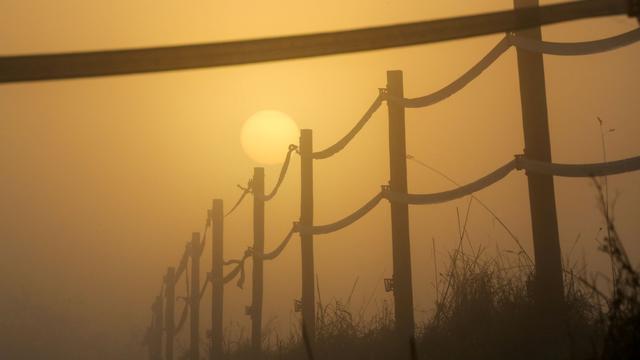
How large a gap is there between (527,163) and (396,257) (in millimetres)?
1606

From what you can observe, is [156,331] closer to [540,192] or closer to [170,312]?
[170,312]

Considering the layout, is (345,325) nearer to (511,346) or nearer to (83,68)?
(511,346)

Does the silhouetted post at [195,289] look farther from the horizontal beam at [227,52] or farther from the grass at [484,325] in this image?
the horizontal beam at [227,52]

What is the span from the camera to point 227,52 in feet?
6.91

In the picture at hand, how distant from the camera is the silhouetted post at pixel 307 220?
7.84 metres

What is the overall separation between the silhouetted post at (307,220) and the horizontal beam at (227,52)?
18.1 ft

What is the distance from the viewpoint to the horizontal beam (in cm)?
209

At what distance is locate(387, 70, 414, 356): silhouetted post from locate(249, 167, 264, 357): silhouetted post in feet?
11.7

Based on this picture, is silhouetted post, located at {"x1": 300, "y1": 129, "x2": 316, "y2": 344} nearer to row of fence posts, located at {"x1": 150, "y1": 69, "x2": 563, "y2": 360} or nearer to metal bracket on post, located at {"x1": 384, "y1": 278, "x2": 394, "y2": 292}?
row of fence posts, located at {"x1": 150, "y1": 69, "x2": 563, "y2": 360}

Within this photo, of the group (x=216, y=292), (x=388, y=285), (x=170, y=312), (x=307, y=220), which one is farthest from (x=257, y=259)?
(x=170, y=312)

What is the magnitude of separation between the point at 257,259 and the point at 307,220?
200 centimetres

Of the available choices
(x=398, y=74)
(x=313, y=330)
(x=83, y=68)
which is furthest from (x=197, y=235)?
(x=83, y=68)

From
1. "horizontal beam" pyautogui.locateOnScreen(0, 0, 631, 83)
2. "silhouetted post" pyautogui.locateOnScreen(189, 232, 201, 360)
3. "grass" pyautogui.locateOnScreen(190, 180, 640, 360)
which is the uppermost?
"silhouetted post" pyautogui.locateOnScreen(189, 232, 201, 360)

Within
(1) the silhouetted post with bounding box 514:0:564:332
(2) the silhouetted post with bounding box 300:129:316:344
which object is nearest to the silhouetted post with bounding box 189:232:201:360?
(2) the silhouetted post with bounding box 300:129:316:344
